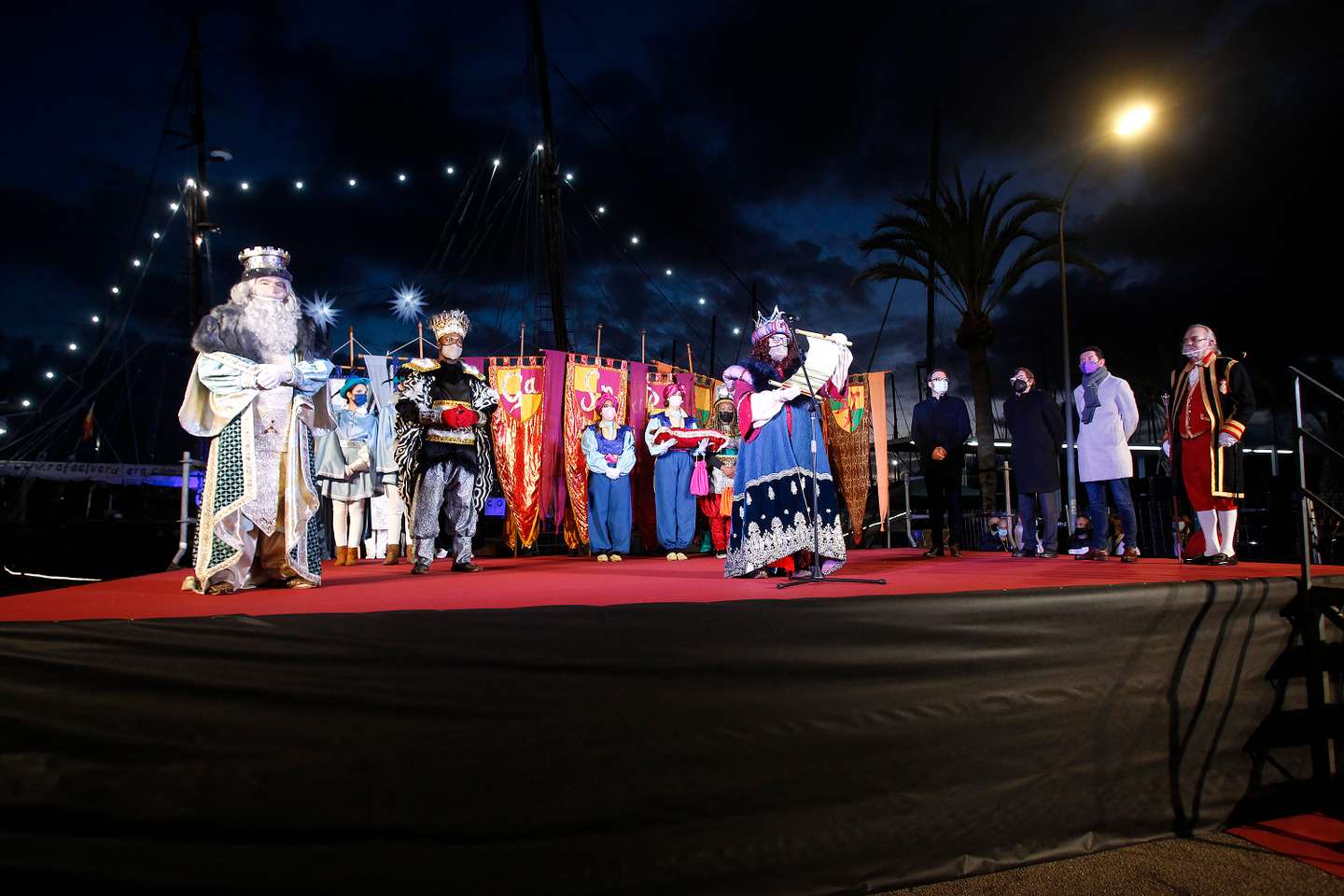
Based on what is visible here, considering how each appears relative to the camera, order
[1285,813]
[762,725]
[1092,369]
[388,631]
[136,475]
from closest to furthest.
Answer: [388,631]
[762,725]
[1285,813]
[1092,369]
[136,475]

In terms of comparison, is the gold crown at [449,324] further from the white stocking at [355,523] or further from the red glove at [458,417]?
the white stocking at [355,523]

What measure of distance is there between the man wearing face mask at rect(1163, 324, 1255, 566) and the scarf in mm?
813

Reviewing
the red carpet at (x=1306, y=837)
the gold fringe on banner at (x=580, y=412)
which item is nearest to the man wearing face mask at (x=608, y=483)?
the gold fringe on banner at (x=580, y=412)

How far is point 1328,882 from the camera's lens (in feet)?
9.09

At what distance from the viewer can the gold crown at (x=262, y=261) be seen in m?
4.25

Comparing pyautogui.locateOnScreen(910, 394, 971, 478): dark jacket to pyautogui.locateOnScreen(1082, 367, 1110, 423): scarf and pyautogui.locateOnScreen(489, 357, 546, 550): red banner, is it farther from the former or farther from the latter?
pyautogui.locateOnScreen(489, 357, 546, 550): red banner

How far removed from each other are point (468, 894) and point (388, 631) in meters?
0.92

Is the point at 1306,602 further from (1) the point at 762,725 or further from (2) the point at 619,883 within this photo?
(2) the point at 619,883

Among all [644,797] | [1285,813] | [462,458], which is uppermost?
[462,458]

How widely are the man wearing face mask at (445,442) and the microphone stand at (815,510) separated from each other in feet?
8.81

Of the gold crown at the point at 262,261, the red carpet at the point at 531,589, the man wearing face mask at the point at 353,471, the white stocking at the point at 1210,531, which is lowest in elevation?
the red carpet at the point at 531,589

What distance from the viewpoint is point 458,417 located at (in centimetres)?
581

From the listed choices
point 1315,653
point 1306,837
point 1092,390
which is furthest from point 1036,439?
point 1306,837

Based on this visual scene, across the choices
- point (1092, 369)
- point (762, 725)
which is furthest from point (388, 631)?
point (1092, 369)
